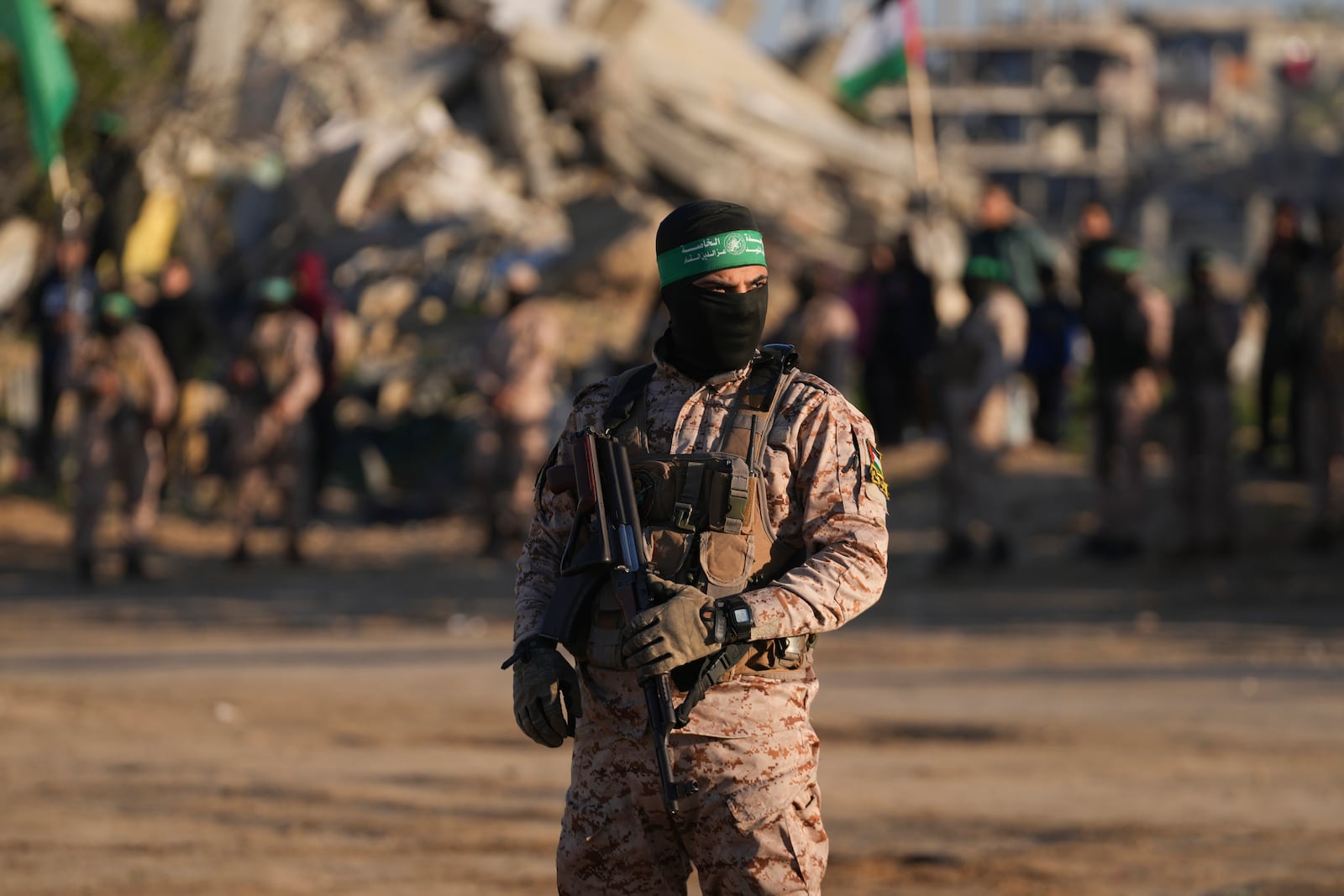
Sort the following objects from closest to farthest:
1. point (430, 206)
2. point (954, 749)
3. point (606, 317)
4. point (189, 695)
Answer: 1. point (954, 749)
2. point (189, 695)
3. point (606, 317)
4. point (430, 206)

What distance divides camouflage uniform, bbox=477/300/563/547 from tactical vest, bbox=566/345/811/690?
33.4 feet

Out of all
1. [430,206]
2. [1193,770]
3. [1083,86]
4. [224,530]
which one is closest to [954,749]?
[1193,770]

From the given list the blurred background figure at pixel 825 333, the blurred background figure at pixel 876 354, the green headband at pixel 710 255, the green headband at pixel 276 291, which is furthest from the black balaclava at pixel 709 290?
the blurred background figure at pixel 876 354

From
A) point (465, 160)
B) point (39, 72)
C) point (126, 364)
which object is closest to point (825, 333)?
point (126, 364)

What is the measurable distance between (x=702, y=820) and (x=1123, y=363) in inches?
374

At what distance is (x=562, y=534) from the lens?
12.1 ft

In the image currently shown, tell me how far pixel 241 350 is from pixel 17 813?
728cm

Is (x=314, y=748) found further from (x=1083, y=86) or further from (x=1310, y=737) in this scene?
(x=1083, y=86)

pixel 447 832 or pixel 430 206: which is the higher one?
pixel 430 206

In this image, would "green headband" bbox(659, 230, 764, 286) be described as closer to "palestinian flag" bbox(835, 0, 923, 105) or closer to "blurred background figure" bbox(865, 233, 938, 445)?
"blurred background figure" bbox(865, 233, 938, 445)

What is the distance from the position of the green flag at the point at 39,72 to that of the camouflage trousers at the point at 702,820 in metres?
9.97

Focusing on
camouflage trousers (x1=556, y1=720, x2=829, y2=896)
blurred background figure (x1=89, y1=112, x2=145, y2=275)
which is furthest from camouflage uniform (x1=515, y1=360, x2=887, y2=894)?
blurred background figure (x1=89, y1=112, x2=145, y2=275)

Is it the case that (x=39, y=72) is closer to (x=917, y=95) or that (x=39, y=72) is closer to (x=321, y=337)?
(x=321, y=337)

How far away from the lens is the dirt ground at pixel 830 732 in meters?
5.96
